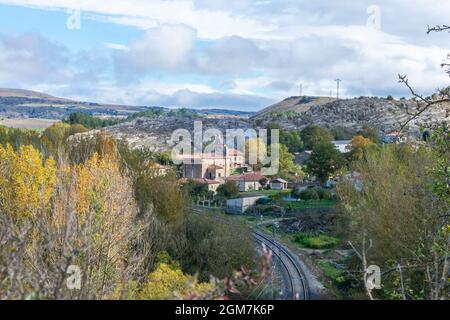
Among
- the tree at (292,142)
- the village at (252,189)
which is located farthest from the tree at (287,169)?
the tree at (292,142)

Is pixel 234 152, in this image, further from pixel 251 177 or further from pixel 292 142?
pixel 251 177

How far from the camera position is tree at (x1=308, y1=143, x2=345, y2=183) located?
5172 cm

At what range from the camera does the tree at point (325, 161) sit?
170ft

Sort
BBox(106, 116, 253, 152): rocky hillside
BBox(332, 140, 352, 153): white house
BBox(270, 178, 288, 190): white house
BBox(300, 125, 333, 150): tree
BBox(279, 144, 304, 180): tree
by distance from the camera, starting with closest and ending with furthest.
A: BBox(270, 178, 288, 190): white house → BBox(279, 144, 304, 180): tree → BBox(332, 140, 352, 153): white house → BBox(300, 125, 333, 150): tree → BBox(106, 116, 253, 152): rocky hillside

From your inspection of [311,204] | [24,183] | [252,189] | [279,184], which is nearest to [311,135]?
[279,184]

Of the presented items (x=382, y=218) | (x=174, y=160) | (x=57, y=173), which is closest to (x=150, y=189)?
(x=57, y=173)

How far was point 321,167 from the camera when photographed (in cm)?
5266

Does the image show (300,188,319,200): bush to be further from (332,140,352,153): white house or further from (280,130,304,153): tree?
(280,130,304,153): tree

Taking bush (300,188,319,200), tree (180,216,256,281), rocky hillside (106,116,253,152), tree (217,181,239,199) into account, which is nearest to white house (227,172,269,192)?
tree (217,181,239,199)

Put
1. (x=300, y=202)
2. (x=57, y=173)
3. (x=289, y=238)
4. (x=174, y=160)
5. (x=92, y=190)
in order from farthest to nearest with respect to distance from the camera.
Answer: (x=174, y=160), (x=300, y=202), (x=289, y=238), (x=57, y=173), (x=92, y=190)

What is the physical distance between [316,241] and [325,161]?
19081mm

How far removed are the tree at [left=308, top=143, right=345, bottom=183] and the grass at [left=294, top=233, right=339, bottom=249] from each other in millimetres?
16625
